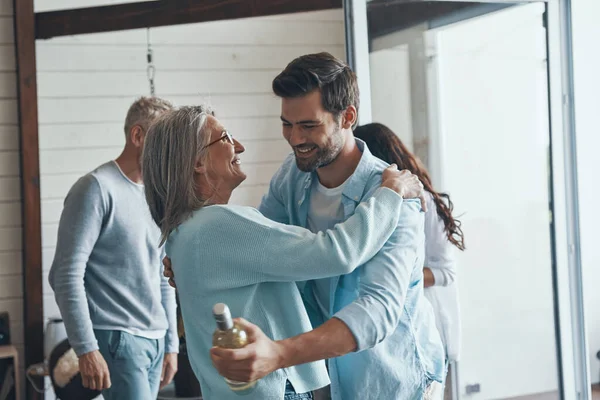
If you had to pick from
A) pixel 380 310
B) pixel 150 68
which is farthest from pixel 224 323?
pixel 150 68

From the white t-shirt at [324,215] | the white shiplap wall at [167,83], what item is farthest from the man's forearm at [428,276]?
the white shiplap wall at [167,83]

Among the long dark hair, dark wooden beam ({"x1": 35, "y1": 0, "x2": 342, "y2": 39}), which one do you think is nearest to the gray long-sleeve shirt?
the long dark hair

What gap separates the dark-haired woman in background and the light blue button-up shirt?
92 cm

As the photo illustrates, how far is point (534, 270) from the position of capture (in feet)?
13.6

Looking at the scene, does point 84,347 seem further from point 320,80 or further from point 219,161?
point 320,80

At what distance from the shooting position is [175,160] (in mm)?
1882

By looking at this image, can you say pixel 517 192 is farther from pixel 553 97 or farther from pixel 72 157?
pixel 72 157

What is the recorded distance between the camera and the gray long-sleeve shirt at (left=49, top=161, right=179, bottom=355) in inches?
110

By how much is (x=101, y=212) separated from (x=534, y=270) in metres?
2.30

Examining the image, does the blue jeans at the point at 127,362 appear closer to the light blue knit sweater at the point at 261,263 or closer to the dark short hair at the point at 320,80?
the light blue knit sweater at the point at 261,263

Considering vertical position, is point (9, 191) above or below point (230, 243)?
above

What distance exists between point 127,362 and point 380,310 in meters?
1.41

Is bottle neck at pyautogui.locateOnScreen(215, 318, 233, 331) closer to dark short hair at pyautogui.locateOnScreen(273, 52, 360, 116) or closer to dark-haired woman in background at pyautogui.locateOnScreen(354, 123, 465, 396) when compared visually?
dark short hair at pyautogui.locateOnScreen(273, 52, 360, 116)

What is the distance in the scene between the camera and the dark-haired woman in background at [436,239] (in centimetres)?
307
